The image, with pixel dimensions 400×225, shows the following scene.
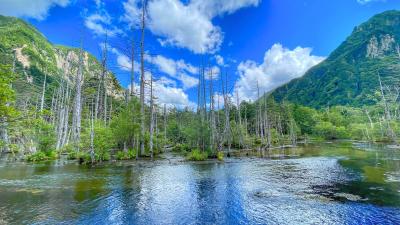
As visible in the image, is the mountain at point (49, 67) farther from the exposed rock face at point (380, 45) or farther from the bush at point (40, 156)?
the exposed rock face at point (380, 45)

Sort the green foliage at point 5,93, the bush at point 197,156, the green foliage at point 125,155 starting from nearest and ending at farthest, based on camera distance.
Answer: the green foliage at point 5,93, the green foliage at point 125,155, the bush at point 197,156

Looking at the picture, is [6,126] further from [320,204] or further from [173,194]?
[320,204]

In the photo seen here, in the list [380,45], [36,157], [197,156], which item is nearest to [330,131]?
[197,156]

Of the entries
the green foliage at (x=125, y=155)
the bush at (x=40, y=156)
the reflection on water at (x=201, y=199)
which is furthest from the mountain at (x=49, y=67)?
the reflection on water at (x=201, y=199)

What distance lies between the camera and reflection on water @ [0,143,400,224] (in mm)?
10852

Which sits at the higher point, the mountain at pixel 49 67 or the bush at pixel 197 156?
the mountain at pixel 49 67

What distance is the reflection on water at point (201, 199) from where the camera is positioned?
1085 centimetres

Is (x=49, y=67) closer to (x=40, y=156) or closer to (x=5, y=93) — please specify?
(x=40, y=156)

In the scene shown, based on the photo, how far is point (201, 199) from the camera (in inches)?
552

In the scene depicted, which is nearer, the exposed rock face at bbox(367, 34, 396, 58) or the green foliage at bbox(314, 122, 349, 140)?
the green foliage at bbox(314, 122, 349, 140)

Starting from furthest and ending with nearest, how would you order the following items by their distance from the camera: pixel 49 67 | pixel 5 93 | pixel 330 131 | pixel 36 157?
pixel 330 131
pixel 49 67
pixel 36 157
pixel 5 93

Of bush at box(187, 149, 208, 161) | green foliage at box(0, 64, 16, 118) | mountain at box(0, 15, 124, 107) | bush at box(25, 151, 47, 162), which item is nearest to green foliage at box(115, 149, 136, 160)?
bush at box(187, 149, 208, 161)

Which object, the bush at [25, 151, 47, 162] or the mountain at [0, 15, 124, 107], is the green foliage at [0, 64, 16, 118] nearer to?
the bush at [25, 151, 47, 162]

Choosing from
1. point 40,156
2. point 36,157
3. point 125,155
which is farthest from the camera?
point 40,156
